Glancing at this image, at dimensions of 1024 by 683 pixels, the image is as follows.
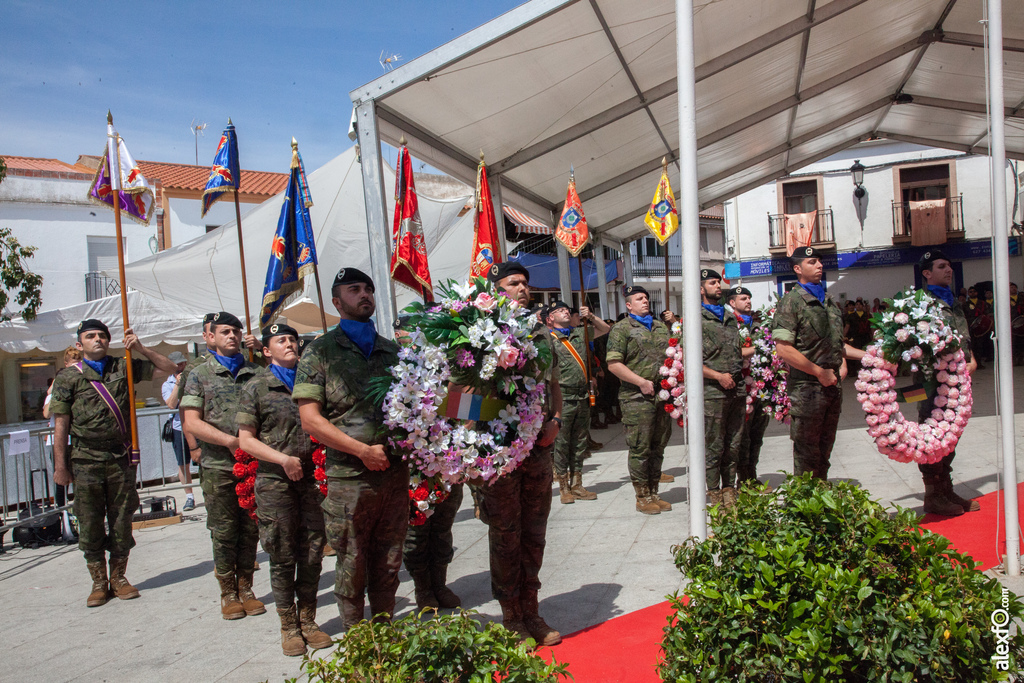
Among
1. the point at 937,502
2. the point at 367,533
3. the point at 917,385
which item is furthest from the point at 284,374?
the point at 937,502

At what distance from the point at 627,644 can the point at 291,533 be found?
2.17 metres

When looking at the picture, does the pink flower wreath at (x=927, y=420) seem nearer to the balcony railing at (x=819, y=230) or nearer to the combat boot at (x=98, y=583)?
the combat boot at (x=98, y=583)

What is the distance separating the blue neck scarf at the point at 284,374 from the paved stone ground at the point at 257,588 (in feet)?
5.56

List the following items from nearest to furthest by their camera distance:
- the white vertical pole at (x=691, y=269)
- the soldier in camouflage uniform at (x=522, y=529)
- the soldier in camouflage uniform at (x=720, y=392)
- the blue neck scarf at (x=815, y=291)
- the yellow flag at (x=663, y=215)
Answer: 1. the white vertical pole at (x=691, y=269)
2. the soldier in camouflage uniform at (x=522, y=529)
3. the blue neck scarf at (x=815, y=291)
4. the soldier in camouflage uniform at (x=720, y=392)
5. the yellow flag at (x=663, y=215)

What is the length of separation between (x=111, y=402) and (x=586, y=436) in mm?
4560

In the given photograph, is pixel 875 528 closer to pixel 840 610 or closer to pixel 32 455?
pixel 840 610

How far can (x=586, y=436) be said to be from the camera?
7820 mm

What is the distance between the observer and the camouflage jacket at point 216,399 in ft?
17.4

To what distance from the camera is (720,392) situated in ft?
21.1

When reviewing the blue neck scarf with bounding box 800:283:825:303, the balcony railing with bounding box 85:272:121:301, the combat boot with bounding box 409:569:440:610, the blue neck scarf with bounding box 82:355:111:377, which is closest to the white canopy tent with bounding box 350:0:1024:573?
the blue neck scarf with bounding box 800:283:825:303

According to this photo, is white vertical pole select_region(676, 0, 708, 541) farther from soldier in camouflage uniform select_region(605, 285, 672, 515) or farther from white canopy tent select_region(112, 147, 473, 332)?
white canopy tent select_region(112, 147, 473, 332)

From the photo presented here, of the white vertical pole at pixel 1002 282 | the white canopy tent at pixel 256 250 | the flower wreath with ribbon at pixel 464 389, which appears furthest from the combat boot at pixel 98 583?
the white canopy tent at pixel 256 250

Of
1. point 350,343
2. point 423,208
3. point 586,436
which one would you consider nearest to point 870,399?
point 586,436

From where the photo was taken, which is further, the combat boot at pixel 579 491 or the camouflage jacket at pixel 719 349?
the combat boot at pixel 579 491
